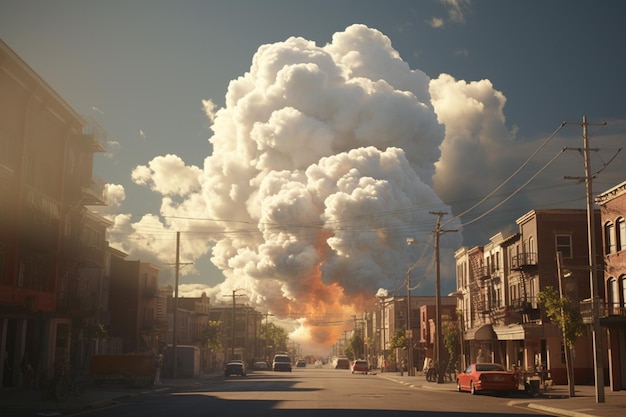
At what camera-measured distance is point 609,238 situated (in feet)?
166

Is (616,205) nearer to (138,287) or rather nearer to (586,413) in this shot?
(586,413)

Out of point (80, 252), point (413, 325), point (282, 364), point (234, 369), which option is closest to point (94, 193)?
point (80, 252)

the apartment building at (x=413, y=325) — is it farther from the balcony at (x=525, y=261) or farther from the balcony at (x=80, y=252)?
the balcony at (x=80, y=252)

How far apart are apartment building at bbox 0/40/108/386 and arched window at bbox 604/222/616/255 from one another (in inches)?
1302

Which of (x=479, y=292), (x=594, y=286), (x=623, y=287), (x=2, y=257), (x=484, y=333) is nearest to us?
(x=594, y=286)

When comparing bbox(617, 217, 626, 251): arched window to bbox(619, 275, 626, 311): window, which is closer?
bbox(617, 217, 626, 251): arched window

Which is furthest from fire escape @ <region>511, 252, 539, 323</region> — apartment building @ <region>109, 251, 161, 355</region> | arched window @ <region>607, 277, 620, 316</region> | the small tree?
apartment building @ <region>109, 251, 161, 355</region>

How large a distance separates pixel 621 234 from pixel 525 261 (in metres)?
16.0

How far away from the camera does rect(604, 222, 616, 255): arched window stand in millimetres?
49656

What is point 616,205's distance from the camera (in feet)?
161

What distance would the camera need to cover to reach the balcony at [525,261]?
63531mm

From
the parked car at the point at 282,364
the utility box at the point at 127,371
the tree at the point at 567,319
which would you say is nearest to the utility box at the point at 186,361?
the utility box at the point at 127,371

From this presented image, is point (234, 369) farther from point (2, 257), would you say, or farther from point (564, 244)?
point (2, 257)

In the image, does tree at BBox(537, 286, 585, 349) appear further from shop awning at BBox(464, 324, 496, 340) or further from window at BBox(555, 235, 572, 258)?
shop awning at BBox(464, 324, 496, 340)
